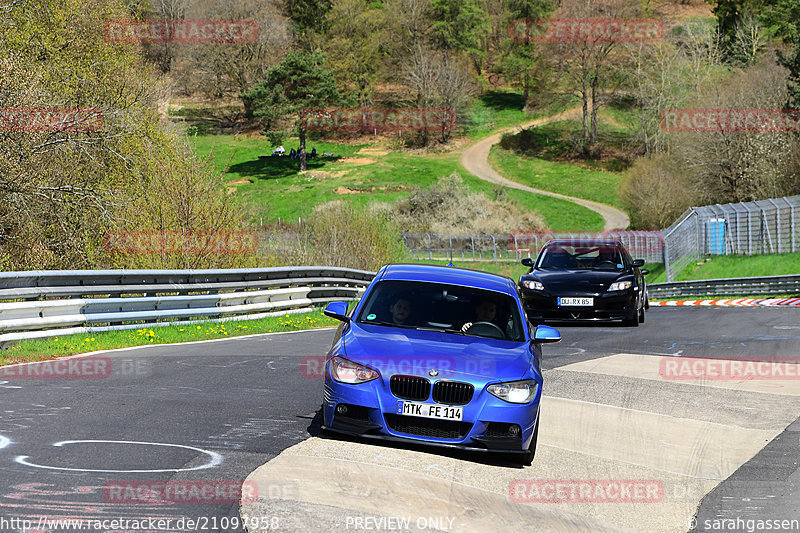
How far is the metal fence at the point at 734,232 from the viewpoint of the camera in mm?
40438

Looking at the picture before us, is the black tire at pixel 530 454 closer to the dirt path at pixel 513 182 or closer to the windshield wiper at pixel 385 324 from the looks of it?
the windshield wiper at pixel 385 324

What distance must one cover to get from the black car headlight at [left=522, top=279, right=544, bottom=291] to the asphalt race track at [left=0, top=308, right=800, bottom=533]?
546cm

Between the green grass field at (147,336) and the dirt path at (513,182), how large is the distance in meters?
58.6

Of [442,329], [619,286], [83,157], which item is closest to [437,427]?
[442,329]

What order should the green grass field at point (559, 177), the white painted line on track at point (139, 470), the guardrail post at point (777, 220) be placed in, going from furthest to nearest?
the green grass field at point (559, 177)
the guardrail post at point (777, 220)
the white painted line on track at point (139, 470)

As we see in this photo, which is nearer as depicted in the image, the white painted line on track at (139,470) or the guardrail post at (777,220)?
the white painted line on track at (139,470)

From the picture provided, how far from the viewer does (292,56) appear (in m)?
93.1

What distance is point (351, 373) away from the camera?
276 inches

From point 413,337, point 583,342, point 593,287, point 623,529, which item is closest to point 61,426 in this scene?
point 413,337

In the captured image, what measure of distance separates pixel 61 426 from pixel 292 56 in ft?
292

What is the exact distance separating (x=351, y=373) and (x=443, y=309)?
57.9 inches

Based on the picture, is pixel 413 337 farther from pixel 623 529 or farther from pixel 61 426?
pixel 61 426

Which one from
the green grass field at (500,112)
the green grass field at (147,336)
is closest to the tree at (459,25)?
the green grass field at (500,112)

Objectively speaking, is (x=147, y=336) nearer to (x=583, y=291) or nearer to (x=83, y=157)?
(x=583, y=291)
